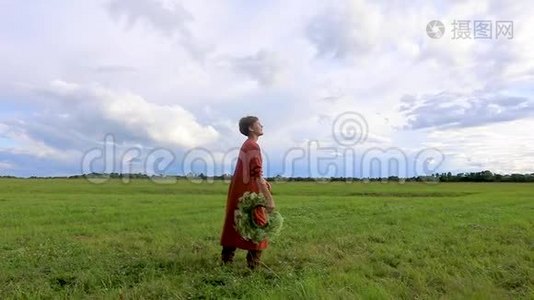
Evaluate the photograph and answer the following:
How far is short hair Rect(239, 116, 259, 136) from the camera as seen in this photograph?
7645 mm

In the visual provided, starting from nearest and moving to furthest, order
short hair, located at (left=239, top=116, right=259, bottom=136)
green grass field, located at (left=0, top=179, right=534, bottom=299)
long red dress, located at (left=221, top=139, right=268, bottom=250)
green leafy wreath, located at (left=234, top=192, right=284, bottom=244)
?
green grass field, located at (left=0, top=179, right=534, bottom=299)
green leafy wreath, located at (left=234, top=192, right=284, bottom=244)
long red dress, located at (left=221, top=139, right=268, bottom=250)
short hair, located at (left=239, top=116, right=259, bottom=136)

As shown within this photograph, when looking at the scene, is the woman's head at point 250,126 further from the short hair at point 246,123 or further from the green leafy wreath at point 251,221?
the green leafy wreath at point 251,221

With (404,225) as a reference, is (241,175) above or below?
above

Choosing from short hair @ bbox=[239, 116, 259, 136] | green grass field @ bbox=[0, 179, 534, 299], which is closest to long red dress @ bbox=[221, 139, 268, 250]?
short hair @ bbox=[239, 116, 259, 136]

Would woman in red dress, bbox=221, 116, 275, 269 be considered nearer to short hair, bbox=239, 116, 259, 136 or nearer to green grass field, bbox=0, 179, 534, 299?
short hair, bbox=239, 116, 259, 136

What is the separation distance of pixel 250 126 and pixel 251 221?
1.31 m

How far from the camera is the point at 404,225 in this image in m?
13.6

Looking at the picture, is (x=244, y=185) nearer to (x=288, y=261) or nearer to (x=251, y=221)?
(x=251, y=221)

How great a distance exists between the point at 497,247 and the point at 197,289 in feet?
19.3

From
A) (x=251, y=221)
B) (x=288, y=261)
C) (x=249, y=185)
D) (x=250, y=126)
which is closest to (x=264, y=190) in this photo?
(x=249, y=185)

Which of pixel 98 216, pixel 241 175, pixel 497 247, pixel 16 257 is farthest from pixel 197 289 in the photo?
pixel 98 216

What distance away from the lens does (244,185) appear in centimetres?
770

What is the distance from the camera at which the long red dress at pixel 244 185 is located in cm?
751

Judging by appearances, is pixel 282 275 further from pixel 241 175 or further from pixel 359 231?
pixel 359 231
